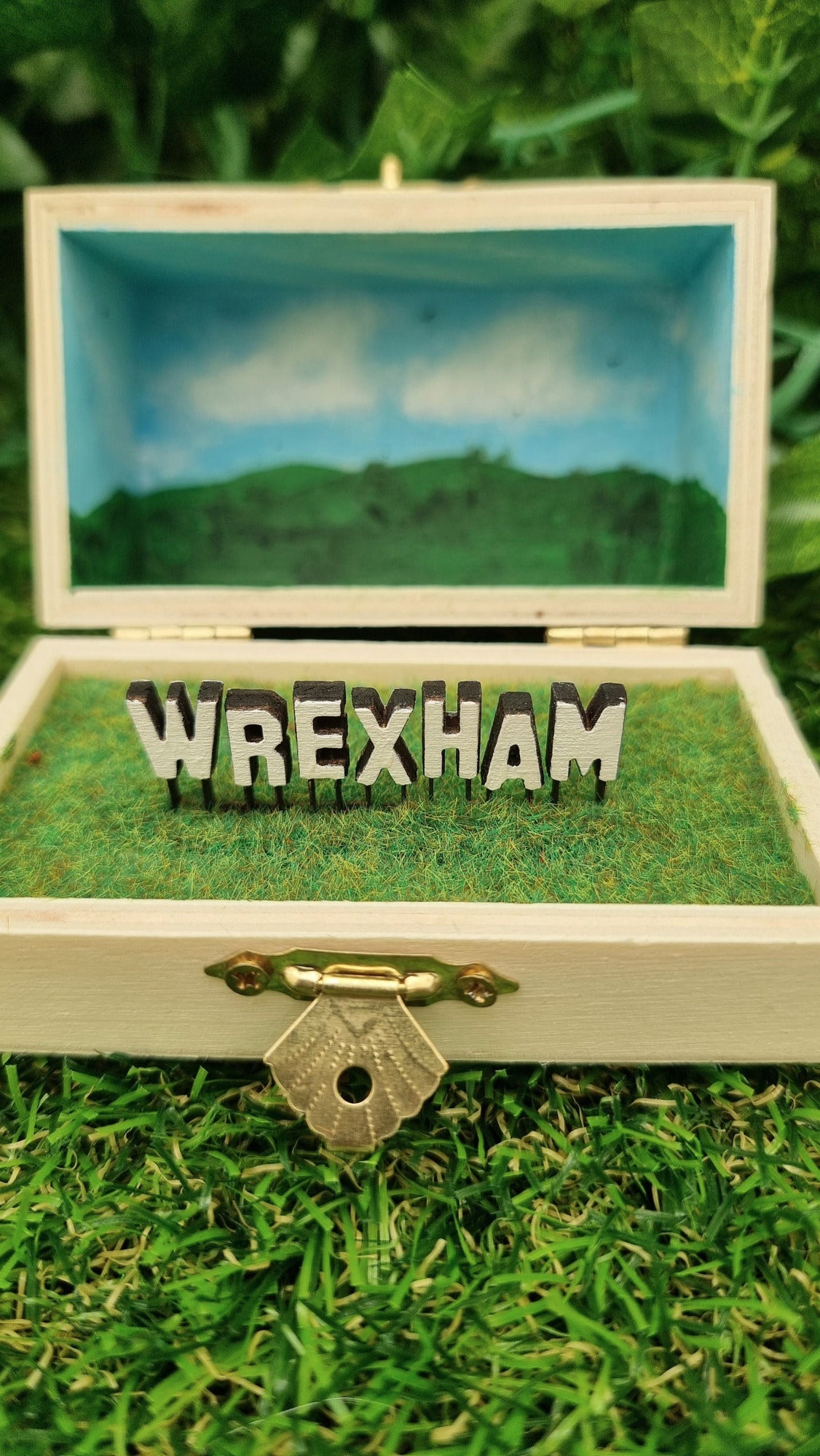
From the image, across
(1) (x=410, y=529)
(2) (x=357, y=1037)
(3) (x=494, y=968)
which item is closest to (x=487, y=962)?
(3) (x=494, y=968)

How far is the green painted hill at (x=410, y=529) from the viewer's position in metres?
1.48

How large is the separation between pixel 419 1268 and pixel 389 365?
123cm

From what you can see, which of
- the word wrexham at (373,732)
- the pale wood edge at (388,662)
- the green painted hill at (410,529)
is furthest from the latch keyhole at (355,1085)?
the green painted hill at (410,529)

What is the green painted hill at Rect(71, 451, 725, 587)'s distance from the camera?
1.48 meters

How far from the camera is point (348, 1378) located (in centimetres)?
77

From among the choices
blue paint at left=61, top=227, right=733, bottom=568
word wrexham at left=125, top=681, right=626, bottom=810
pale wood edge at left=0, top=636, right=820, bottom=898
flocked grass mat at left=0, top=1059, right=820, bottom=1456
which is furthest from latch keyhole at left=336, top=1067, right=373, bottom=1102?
blue paint at left=61, top=227, right=733, bottom=568

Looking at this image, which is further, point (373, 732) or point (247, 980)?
point (373, 732)

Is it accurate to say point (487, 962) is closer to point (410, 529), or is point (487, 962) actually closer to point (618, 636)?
point (618, 636)

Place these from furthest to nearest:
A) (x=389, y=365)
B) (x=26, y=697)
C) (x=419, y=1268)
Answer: (x=389, y=365) < (x=26, y=697) < (x=419, y=1268)

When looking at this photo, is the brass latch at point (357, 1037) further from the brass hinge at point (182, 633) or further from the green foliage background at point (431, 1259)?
the brass hinge at point (182, 633)

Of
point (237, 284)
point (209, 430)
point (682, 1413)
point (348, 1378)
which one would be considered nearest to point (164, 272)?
point (237, 284)

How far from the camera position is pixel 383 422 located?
4.91 feet

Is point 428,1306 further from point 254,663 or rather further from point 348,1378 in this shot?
point 254,663

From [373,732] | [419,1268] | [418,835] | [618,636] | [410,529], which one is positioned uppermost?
[410,529]
